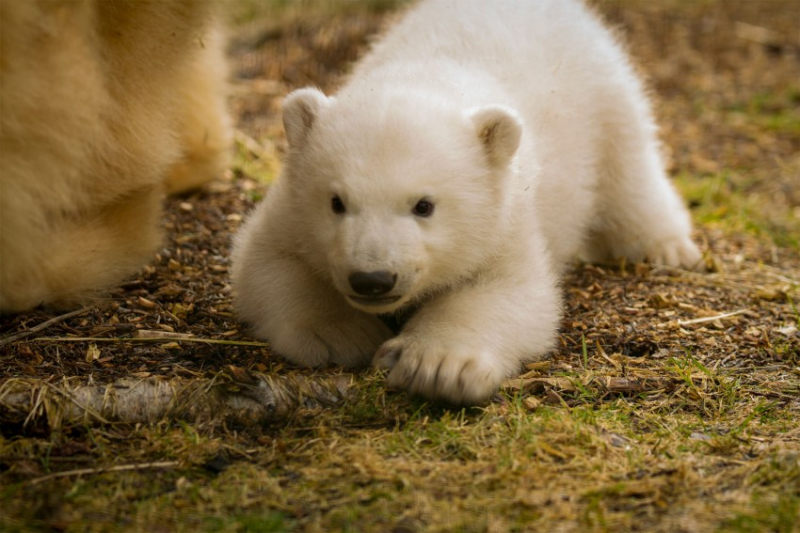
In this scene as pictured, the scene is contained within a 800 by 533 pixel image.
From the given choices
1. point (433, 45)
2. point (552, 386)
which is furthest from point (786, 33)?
point (552, 386)

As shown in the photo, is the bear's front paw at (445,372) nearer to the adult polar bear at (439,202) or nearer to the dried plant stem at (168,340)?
the adult polar bear at (439,202)

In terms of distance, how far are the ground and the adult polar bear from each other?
0.59 feet

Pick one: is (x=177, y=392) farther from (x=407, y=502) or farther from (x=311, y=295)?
(x=407, y=502)

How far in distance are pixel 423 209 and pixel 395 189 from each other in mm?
168

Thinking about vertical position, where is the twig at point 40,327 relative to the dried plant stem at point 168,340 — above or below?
below

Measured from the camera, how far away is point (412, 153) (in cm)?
355

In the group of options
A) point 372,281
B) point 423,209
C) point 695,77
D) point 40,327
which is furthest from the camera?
point 695,77

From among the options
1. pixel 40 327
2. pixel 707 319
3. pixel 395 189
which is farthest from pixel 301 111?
pixel 707 319

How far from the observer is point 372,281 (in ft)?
11.0

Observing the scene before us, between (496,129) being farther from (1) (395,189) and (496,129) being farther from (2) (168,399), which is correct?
(2) (168,399)

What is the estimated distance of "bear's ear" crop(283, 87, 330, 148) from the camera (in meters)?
3.82

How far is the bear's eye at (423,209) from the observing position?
3.57 meters

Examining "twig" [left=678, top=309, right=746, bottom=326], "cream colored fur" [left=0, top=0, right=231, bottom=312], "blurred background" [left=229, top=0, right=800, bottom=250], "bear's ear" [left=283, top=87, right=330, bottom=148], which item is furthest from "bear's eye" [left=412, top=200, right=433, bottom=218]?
"blurred background" [left=229, top=0, right=800, bottom=250]

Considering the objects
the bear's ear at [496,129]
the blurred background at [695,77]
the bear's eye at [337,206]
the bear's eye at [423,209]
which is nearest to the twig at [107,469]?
the bear's eye at [337,206]
